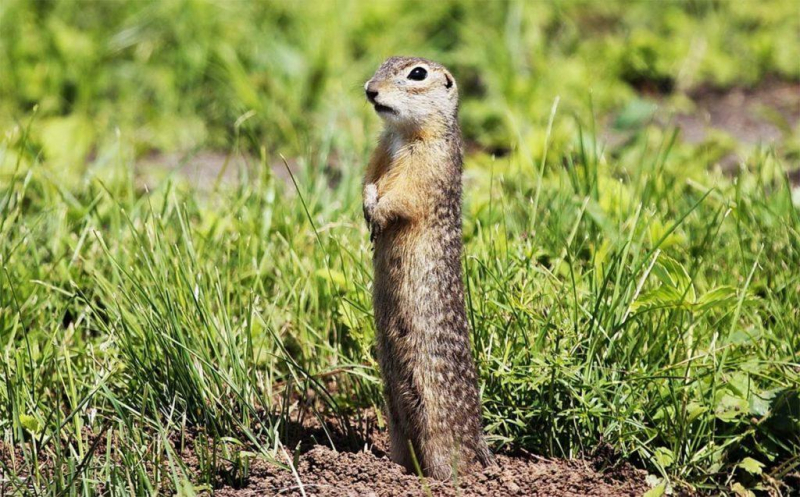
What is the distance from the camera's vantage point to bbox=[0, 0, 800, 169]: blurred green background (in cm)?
654

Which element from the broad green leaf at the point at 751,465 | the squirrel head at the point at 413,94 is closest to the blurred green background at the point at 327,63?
the squirrel head at the point at 413,94

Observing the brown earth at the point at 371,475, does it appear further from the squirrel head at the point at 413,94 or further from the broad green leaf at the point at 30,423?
the squirrel head at the point at 413,94

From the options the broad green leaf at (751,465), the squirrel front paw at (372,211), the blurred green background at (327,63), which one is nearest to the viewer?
the squirrel front paw at (372,211)

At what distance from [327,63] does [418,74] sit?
3422 mm

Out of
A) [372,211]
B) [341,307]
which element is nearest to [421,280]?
[372,211]

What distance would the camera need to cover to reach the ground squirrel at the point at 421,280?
10.8 feet

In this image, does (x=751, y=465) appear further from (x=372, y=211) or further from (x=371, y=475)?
(x=372, y=211)

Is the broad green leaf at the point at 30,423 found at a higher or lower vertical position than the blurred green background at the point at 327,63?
lower

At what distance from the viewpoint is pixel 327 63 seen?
6.76m

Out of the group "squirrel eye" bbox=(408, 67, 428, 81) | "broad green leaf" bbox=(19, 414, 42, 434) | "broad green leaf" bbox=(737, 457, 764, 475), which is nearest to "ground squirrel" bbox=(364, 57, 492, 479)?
"squirrel eye" bbox=(408, 67, 428, 81)

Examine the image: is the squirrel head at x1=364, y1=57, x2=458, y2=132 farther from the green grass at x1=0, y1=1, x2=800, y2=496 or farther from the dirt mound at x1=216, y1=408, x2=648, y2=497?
the dirt mound at x1=216, y1=408, x2=648, y2=497

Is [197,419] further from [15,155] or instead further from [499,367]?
[15,155]

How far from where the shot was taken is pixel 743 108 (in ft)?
23.4

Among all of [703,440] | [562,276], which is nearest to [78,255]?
[562,276]
